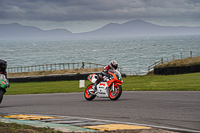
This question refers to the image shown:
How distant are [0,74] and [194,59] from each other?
3041 centimetres

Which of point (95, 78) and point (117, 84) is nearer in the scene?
point (117, 84)

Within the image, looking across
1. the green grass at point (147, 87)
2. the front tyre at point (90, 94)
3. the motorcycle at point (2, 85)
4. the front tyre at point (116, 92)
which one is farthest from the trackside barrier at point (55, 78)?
the motorcycle at point (2, 85)

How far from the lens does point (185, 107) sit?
905 centimetres

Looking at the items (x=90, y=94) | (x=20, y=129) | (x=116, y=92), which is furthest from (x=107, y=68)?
(x=20, y=129)

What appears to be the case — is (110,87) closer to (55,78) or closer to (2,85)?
(2,85)

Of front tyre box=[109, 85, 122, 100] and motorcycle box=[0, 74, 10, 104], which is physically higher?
motorcycle box=[0, 74, 10, 104]

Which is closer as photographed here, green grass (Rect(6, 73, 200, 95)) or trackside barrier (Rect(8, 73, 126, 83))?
green grass (Rect(6, 73, 200, 95))

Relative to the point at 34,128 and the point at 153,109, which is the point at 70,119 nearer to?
the point at 34,128

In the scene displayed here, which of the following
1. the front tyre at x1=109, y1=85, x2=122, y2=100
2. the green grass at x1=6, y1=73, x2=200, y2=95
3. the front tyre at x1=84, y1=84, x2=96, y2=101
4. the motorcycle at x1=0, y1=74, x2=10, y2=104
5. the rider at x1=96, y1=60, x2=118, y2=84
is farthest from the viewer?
Result: the green grass at x1=6, y1=73, x2=200, y2=95

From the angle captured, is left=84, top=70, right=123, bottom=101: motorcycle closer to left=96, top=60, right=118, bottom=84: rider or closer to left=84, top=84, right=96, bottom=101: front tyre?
left=84, top=84, right=96, bottom=101: front tyre

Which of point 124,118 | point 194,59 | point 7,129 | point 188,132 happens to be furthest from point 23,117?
point 194,59

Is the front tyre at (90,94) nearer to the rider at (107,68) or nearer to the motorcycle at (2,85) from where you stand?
the rider at (107,68)

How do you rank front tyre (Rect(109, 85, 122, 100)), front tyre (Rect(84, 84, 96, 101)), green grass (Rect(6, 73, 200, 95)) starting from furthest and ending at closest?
1. green grass (Rect(6, 73, 200, 95))
2. front tyre (Rect(84, 84, 96, 101))
3. front tyre (Rect(109, 85, 122, 100))

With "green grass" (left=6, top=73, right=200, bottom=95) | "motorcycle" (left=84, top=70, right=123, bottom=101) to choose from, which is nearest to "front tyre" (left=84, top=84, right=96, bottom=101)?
"motorcycle" (left=84, top=70, right=123, bottom=101)
